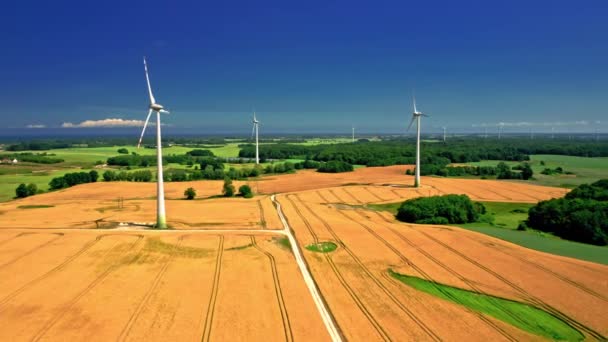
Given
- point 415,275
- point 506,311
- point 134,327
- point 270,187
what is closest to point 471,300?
point 506,311

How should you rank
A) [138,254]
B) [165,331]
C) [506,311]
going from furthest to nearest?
[138,254] → [506,311] → [165,331]

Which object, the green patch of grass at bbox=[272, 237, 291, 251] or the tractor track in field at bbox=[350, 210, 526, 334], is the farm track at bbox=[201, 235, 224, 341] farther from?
the tractor track in field at bbox=[350, 210, 526, 334]

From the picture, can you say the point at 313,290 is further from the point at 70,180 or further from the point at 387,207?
the point at 70,180

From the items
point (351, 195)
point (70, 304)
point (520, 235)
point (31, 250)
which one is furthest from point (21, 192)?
point (520, 235)

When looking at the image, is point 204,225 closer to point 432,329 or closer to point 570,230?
point 432,329

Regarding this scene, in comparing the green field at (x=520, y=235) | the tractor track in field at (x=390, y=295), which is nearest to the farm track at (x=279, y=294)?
the tractor track in field at (x=390, y=295)
